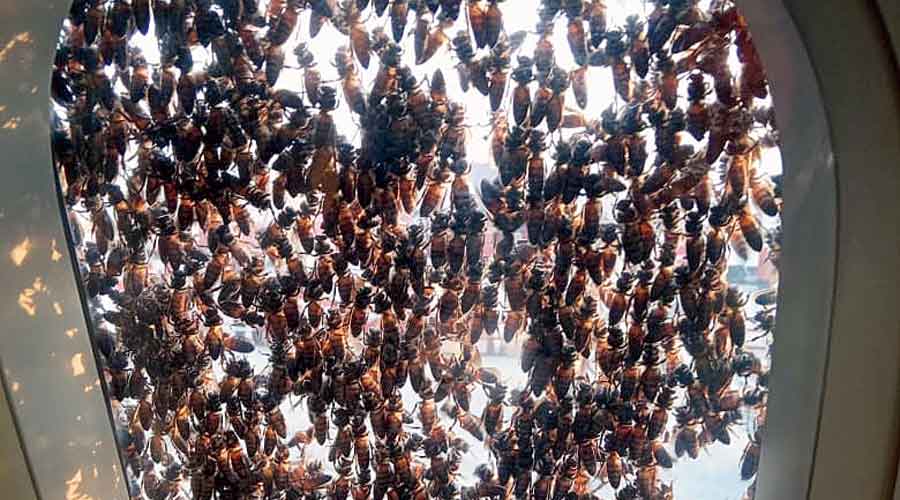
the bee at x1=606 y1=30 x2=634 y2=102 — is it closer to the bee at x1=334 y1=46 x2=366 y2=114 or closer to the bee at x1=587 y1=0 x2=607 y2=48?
the bee at x1=587 y1=0 x2=607 y2=48

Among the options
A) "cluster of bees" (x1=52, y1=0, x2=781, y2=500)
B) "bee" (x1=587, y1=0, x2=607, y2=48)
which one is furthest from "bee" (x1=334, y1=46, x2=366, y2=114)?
"bee" (x1=587, y1=0, x2=607, y2=48)

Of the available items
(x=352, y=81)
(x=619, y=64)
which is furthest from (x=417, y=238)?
(x=619, y=64)

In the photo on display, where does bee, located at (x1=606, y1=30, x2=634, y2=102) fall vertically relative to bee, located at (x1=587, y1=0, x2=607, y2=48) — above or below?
below

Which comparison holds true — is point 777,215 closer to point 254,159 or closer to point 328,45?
point 328,45

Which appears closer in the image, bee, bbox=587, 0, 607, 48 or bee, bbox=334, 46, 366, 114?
bee, bbox=587, 0, 607, 48

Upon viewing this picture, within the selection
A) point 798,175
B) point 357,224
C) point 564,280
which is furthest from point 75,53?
point 798,175

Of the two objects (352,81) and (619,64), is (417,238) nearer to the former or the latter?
(352,81)

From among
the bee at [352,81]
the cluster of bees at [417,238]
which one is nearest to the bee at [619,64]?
the cluster of bees at [417,238]

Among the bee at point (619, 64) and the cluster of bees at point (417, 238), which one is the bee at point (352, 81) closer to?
Answer: the cluster of bees at point (417, 238)

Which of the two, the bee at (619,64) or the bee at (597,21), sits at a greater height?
the bee at (597,21)
